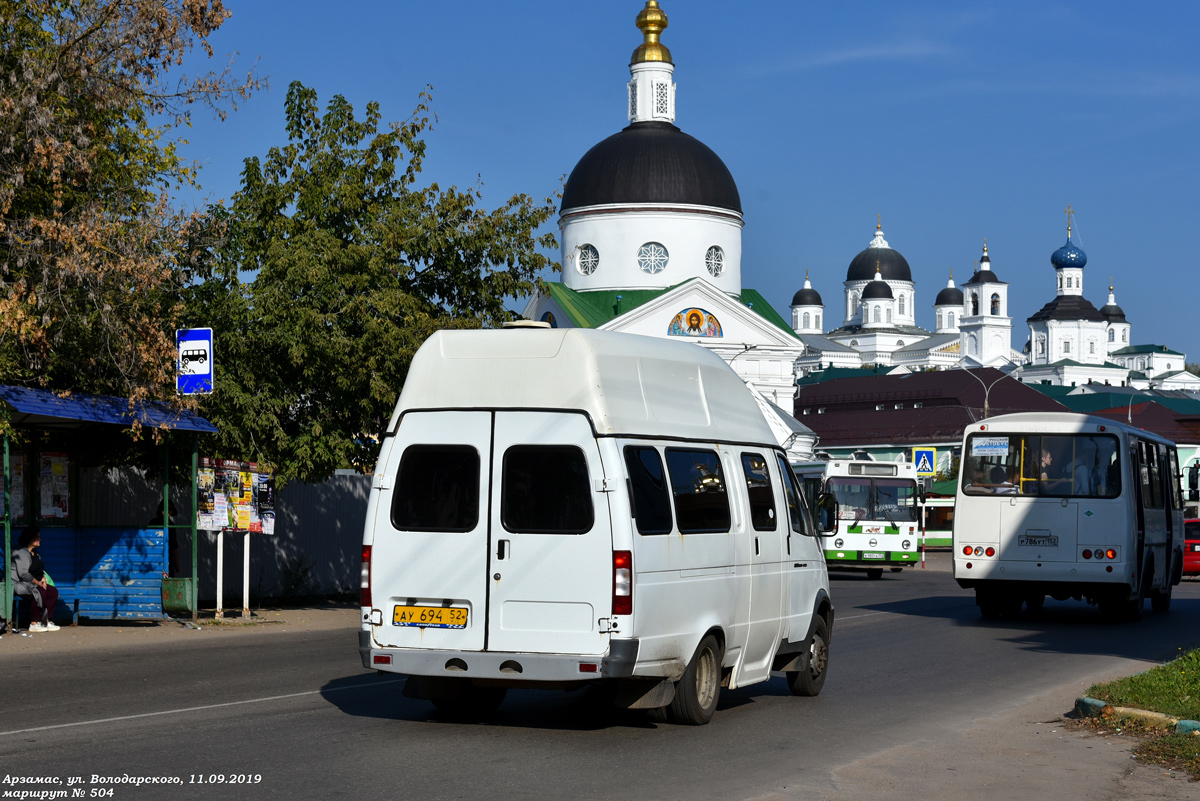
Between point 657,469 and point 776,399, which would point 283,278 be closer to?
point 657,469

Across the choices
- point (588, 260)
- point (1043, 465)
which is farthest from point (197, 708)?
point (588, 260)

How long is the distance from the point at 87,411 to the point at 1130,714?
36.8ft

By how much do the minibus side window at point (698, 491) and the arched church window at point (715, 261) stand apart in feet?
215

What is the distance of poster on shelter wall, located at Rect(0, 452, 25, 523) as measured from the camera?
58.9ft

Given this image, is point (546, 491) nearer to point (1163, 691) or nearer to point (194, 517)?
point (1163, 691)

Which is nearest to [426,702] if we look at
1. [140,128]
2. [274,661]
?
[274,661]

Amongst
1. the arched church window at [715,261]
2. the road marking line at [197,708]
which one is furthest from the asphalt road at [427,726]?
the arched church window at [715,261]

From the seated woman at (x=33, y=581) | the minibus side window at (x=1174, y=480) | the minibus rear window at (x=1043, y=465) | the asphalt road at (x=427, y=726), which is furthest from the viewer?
the minibus side window at (x=1174, y=480)

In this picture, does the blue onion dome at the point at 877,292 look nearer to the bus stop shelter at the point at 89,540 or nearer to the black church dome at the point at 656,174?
the black church dome at the point at 656,174

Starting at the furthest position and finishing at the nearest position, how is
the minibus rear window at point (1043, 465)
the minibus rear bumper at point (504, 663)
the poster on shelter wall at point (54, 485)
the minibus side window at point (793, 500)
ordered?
the minibus rear window at point (1043, 465), the poster on shelter wall at point (54, 485), the minibus side window at point (793, 500), the minibus rear bumper at point (504, 663)

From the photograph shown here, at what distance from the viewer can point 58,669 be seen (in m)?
13.8

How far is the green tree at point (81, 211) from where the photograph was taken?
54.4 feet

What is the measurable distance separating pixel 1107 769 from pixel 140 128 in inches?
619

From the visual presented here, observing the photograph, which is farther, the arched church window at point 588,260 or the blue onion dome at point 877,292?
the blue onion dome at point 877,292
